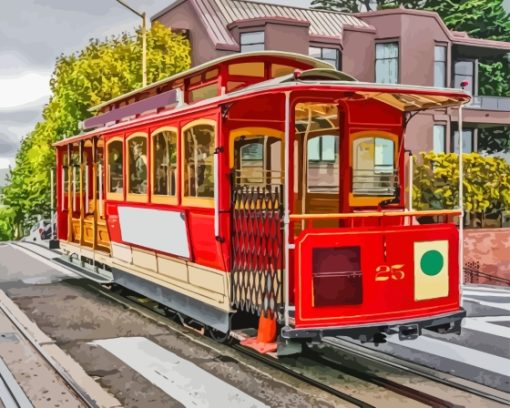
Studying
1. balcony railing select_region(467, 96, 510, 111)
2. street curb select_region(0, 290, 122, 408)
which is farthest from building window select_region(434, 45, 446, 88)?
street curb select_region(0, 290, 122, 408)

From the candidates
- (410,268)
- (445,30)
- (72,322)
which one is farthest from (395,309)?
(445,30)

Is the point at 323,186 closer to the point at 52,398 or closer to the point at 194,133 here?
the point at 194,133

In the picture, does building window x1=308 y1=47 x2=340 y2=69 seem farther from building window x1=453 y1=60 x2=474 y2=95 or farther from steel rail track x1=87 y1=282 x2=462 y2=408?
steel rail track x1=87 y1=282 x2=462 y2=408

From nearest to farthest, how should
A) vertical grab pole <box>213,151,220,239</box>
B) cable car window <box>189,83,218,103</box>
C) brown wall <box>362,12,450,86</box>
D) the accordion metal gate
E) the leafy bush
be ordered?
the accordion metal gate < vertical grab pole <box>213,151,220,239</box> < cable car window <box>189,83,218,103</box> < the leafy bush < brown wall <box>362,12,450,86</box>

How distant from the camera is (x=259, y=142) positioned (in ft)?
28.3

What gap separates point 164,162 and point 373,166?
115 inches

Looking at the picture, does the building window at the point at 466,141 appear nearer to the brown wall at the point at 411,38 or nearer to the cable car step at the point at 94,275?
the brown wall at the point at 411,38

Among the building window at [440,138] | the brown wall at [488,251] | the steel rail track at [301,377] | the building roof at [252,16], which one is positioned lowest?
the brown wall at [488,251]

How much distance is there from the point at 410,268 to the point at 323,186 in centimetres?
226

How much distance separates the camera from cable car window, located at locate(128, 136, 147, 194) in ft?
34.7

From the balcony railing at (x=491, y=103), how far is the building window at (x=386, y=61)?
528 cm

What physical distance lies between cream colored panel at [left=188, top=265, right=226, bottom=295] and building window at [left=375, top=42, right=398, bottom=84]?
27.2m

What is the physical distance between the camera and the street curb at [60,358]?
6.83 m

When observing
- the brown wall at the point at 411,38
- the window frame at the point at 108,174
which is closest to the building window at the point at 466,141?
the brown wall at the point at 411,38
